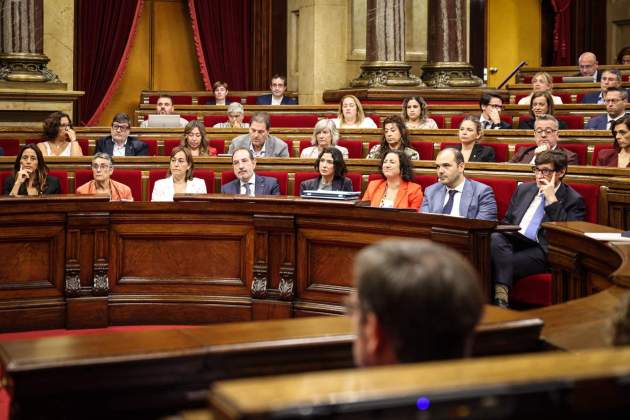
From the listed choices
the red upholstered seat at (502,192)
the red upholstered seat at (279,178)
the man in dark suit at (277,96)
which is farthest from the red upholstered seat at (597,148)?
the man in dark suit at (277,96)

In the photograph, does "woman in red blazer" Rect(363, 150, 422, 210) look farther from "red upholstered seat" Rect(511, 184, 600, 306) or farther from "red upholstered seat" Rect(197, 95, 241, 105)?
"red upholstered seat" Rect(197, 95, 241, 105)

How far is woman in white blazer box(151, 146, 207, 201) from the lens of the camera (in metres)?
6.00

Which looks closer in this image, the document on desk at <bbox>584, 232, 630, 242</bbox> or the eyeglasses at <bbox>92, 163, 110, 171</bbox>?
the document on desk at <bbox>584, 232, 630, 242</bbox>

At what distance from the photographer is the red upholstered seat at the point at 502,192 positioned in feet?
18.3

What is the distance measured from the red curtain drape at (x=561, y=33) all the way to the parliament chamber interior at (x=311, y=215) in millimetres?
49

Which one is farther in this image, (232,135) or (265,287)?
(232,135)

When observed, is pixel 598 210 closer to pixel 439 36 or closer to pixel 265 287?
pixel 265 287

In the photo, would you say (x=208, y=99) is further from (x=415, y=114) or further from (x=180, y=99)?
(x=415, y=114)

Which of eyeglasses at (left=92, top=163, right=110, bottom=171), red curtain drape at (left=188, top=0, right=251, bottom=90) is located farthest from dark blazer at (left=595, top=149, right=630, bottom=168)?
red curtain drape at (left=188, top=0, right=251, bottom=90)

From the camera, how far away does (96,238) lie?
5328 millimetres

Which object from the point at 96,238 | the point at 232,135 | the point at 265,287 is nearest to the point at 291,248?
the point at 265,287

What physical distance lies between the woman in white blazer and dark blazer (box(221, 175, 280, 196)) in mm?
205

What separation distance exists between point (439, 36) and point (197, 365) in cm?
886

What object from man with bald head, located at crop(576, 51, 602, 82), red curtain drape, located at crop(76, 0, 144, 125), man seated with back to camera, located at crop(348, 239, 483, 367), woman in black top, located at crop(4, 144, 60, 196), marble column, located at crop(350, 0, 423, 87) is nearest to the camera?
man seated with back to camera, located at crop(348, 239, 483, 367)
